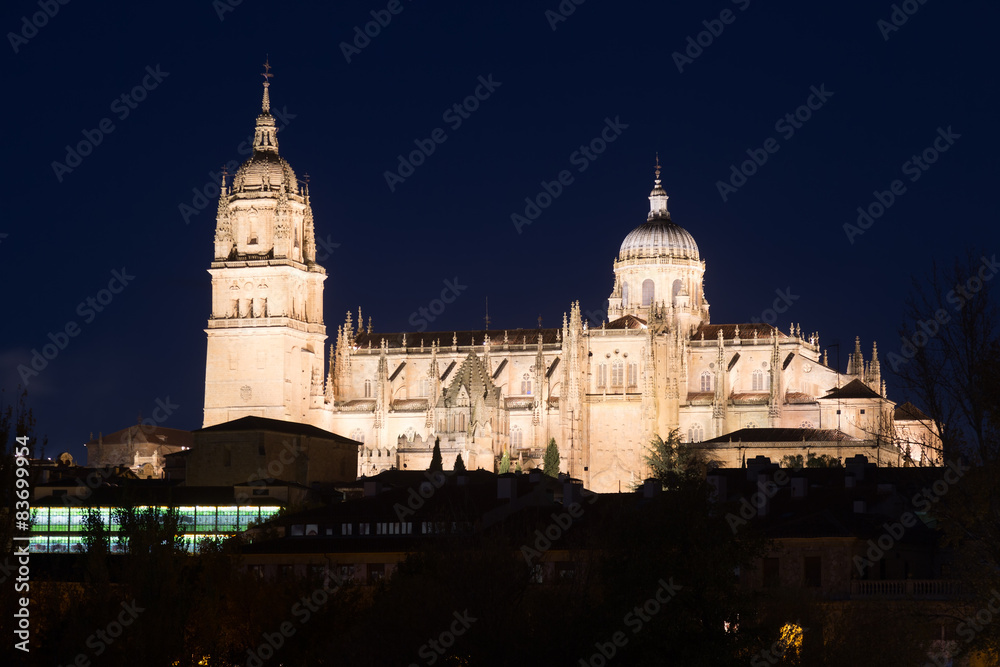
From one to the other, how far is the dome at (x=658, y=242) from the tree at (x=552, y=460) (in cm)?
→ 3112

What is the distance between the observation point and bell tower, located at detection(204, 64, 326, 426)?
13125 cm

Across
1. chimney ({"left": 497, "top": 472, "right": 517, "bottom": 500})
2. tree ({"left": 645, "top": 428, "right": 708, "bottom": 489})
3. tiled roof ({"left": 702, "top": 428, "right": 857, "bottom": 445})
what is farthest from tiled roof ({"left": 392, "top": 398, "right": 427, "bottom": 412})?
chimney ({"left": 497, "top": 472, "right": 517, "bottom": 500})

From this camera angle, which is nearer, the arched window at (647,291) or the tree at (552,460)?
the tree at (552,460)

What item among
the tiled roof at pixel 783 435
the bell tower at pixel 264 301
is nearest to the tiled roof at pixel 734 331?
the tiled roof at pixel 783 435

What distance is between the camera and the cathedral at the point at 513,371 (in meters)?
122

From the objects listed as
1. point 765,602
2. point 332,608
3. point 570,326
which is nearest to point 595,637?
point 765,602

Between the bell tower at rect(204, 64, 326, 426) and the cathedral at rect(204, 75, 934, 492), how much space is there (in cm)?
14

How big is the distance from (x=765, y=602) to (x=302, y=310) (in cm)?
9517

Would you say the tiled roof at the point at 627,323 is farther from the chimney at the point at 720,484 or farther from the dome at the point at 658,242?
the chimney at the point at 720,484

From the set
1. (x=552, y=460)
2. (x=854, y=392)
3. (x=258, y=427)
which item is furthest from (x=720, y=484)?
(x=854, y=392)

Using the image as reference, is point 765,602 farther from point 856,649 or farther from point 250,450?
point 250,450

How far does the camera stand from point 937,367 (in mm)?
38750

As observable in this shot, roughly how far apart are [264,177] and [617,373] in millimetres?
31468

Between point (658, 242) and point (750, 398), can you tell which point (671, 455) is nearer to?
point (750, 398)
